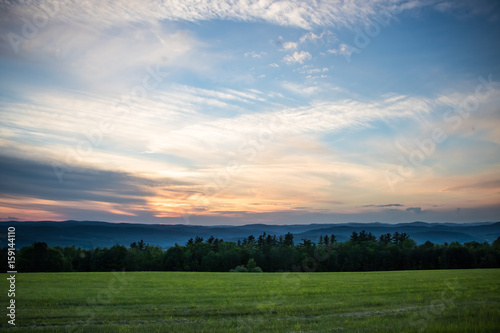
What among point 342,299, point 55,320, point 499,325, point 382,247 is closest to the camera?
point 499,325

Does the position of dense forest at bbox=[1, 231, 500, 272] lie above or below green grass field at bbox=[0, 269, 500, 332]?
below

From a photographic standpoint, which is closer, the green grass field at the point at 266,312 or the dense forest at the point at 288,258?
the green grass field at the point at 266,312

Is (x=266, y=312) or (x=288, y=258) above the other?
(x=266, y=312)

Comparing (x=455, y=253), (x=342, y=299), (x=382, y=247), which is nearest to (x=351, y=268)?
(x=382, y=247)

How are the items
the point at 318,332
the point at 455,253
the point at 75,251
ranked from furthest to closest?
1. the point at 75,251
2. the point at 455,253
3. the point at 318,332

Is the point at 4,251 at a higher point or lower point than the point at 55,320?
lower

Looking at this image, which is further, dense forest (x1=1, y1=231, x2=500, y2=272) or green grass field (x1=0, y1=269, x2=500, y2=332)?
dense forest (x1=1, y1=231, x2=500, y2=272)

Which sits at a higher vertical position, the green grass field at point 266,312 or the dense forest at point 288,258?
the green grass field at point 266,312

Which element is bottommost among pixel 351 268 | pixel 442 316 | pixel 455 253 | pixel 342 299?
pixel 351 268

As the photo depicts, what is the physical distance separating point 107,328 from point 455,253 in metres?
A: 100

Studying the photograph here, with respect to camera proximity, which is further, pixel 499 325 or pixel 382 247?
pixel 382 247

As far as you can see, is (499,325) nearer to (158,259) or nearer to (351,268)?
(351,268)

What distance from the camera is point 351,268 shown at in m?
97.1

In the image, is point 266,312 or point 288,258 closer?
point 266,312
